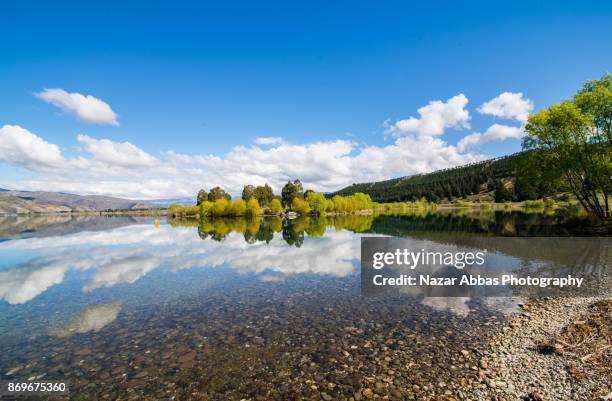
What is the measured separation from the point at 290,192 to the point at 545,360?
173340 millimetres

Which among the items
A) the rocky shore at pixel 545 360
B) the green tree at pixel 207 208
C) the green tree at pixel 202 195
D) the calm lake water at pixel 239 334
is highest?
the green tree at pixel 202 195

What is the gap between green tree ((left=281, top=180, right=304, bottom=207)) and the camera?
181225 mm

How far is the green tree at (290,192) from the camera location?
181225mm

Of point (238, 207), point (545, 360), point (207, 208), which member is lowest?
point (545, 360)

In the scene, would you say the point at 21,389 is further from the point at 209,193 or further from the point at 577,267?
the point at 209,193

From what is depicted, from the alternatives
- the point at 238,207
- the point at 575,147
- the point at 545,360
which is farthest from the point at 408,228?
the point at 238,207

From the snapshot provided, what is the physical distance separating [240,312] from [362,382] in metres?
9.04

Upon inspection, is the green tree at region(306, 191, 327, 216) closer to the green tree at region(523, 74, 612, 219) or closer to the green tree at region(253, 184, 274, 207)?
the green tree at region(253, 184, 274, 207)

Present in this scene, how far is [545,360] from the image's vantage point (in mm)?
10203

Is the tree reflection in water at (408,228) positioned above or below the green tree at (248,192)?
below

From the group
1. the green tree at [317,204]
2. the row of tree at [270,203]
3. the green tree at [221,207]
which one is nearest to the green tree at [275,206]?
the row of tree at [270,203]

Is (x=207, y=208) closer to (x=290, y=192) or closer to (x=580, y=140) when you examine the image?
(x=290, y=192)

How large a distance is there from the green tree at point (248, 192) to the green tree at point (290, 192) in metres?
20.1

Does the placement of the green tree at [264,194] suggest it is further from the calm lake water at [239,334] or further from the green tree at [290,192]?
the calm lake water at [239,334]
